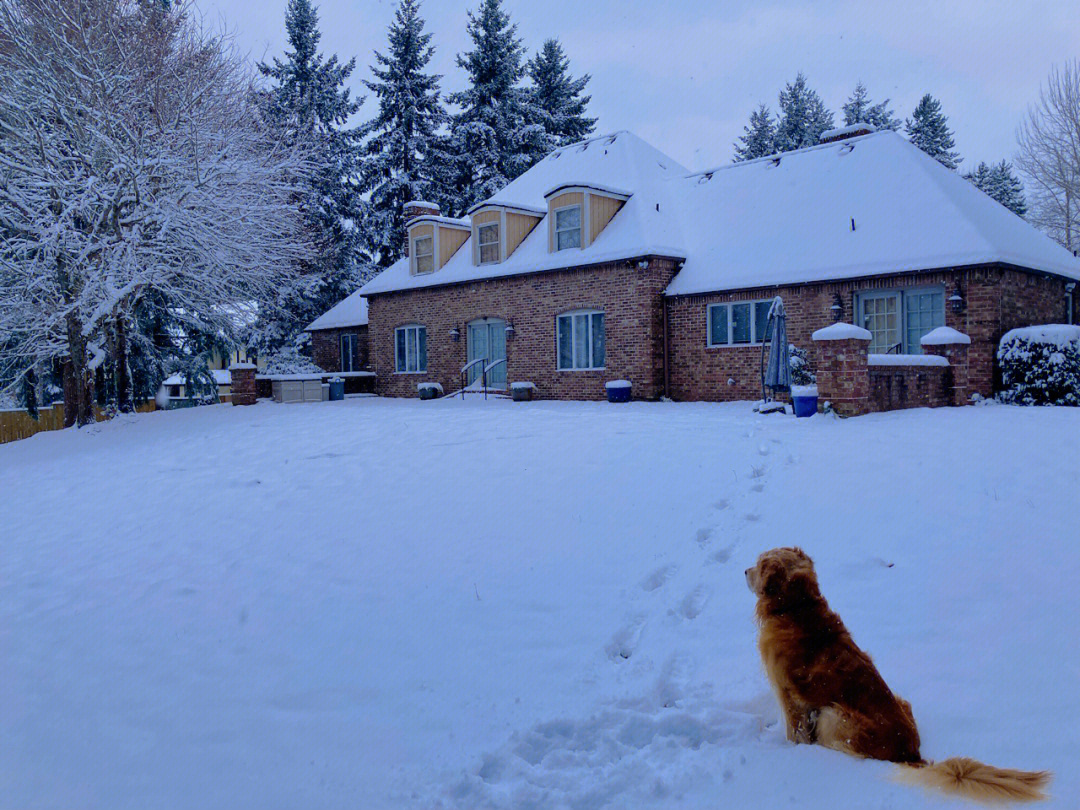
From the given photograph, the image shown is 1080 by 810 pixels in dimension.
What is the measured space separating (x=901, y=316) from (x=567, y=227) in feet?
26.1

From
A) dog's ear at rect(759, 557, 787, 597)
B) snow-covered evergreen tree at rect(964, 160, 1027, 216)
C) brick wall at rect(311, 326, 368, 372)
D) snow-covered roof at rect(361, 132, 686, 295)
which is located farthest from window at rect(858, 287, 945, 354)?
snow-covered evergreen tree at rect(964, 160, 1027, 216)

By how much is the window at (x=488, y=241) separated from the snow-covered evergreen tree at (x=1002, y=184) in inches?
982

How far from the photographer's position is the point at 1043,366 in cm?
1356

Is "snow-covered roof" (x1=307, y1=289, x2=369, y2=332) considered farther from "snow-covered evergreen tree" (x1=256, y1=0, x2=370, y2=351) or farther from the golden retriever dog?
the golden retriever dog

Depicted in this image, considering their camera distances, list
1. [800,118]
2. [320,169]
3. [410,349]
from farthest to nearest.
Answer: [800,118] → [320,169] → [410,349]

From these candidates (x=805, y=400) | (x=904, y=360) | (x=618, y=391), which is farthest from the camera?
(x=618, y=391)

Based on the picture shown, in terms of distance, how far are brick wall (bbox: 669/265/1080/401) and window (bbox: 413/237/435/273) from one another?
28.1 ft

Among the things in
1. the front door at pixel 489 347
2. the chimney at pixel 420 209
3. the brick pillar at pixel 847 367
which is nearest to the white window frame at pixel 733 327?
the brick pillar at pixel 847 367

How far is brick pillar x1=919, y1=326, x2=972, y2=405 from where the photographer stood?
13141 millimetres

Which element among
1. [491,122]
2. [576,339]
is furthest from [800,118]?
[576,339]

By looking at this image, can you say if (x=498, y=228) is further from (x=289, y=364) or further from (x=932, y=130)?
(x=932, y=130)

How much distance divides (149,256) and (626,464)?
38.6 ft

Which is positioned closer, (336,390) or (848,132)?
(848,132)

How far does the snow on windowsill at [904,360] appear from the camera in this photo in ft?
39.5
